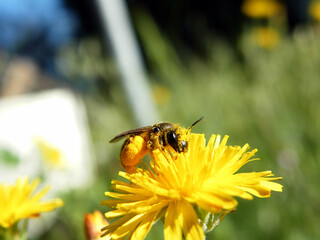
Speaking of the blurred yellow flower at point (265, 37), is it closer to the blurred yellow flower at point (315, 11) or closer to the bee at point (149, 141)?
the blurred yellow flower at point (315, 11)

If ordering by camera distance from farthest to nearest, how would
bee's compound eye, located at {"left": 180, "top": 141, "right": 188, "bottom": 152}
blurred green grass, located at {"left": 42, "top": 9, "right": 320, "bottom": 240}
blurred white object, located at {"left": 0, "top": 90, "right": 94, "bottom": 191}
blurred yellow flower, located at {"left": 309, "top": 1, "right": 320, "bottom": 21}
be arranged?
blurred yellow flower, located at {"left": 309, "top": 1, "right": 320, "bottom": 21} → blurred white object, located at {"left": 0, "top": 90, "right": 94, "bottom": 191} → blurred green grass, located at {"left": 42, "top": 9, "right": 320, "bottom": 240} → bee's compound eye, located at {"left": 180, "top": 141, "right": 188, "bottom": 152}

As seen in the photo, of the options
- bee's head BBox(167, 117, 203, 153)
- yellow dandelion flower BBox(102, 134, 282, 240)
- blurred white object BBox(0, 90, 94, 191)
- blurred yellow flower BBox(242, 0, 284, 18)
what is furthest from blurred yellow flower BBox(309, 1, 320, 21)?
yellow dandelion flower BBox(102, 134, 282, 240)

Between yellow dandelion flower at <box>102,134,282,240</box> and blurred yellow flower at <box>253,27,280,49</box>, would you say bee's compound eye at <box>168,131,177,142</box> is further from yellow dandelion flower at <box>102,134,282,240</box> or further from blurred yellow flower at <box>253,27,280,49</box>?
blurred yellow flower at <box>253,27,280,49</box>

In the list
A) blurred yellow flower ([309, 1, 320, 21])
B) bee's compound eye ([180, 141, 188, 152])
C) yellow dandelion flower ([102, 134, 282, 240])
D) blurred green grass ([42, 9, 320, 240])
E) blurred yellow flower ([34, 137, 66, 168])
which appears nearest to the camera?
yellow dandelion flower ([102, 134, 282, 240])

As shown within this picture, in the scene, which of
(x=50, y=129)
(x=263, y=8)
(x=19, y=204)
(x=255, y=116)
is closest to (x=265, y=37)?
(x=263, y=8)

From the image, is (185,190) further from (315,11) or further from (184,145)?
(315,11)
